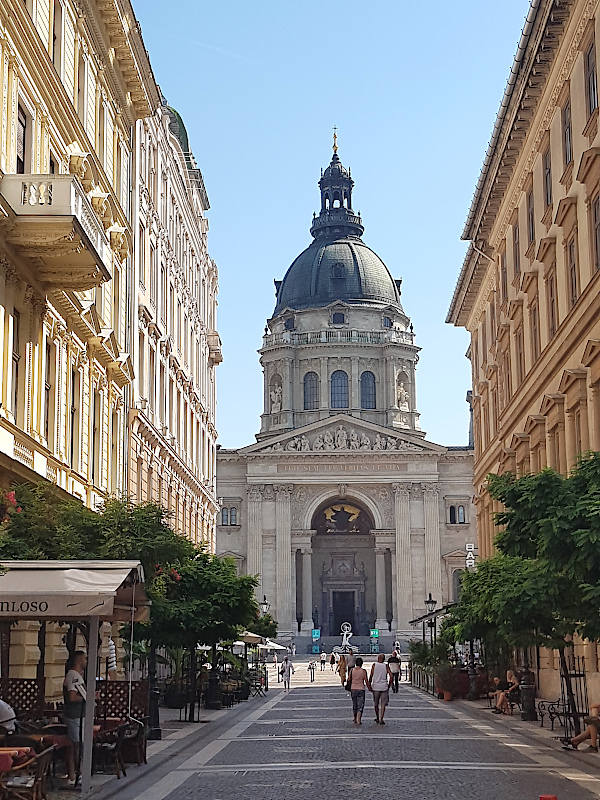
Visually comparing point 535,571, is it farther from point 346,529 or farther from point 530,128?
point 346,529

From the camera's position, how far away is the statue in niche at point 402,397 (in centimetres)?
10994

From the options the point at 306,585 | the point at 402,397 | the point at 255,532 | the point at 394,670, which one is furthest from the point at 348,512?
the point at 394,670

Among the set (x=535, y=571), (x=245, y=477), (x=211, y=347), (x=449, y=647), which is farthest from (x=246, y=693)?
(x=245, y=477)

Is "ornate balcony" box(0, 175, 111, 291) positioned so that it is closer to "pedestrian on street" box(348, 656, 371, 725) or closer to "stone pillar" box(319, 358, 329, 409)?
"pedestrian on street" box(348, 656, 371, 725)

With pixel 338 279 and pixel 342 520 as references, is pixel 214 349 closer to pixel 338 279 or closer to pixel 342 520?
pixel 342 520

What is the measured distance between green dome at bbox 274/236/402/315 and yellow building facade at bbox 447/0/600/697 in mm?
66550

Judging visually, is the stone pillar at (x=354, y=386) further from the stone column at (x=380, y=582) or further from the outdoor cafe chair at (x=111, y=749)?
the outdoor cafe chair at (x=111, y=749)

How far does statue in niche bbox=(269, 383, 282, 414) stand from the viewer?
112 meters

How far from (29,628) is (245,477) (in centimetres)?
7859

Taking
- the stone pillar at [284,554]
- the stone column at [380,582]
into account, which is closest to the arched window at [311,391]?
the stone pillar at [284,554]

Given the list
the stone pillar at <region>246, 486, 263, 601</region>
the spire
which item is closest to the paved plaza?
Answer: the stone pillar at <region>246, 486, 263, 601</region>

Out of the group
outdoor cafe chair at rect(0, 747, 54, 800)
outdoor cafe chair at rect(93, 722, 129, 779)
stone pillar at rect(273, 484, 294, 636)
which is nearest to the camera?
outdoor cafe chair at rect(0, 747, 54, 800)

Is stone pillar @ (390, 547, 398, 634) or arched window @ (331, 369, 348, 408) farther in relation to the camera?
arched window @ (331, 369, 348, 408)

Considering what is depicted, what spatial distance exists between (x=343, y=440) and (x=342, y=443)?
0.84 ft
